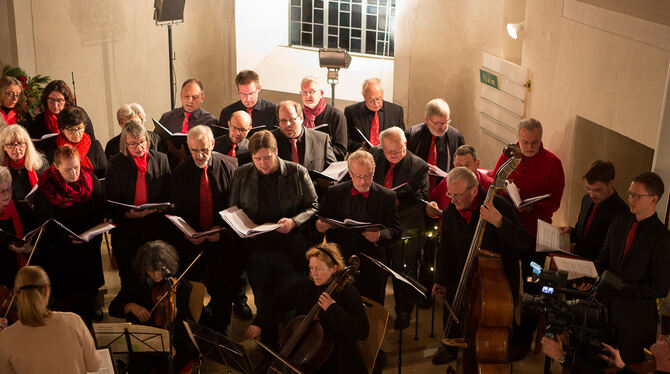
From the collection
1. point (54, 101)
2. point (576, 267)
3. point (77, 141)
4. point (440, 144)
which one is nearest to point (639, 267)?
point (576, 267)

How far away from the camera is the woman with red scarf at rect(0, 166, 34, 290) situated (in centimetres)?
519

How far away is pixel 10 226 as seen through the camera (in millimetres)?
5328

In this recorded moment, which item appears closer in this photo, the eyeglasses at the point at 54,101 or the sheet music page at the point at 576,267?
the sheet music page at the point at 576,267

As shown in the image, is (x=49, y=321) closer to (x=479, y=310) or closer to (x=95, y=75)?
(x=479, y=310)

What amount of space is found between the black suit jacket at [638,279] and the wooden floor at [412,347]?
1.03 metres

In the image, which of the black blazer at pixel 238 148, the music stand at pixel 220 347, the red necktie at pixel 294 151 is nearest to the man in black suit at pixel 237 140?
the black blazer at pixel 238 148

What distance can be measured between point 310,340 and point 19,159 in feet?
9.90

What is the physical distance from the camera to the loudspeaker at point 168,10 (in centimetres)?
885

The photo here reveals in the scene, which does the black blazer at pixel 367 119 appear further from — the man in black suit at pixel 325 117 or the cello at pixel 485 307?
the cello at pixel 485 307

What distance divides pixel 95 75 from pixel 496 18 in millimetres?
5070

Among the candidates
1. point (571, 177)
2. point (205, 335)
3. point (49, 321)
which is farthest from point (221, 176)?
point (571, 177)

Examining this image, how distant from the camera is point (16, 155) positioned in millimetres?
5691

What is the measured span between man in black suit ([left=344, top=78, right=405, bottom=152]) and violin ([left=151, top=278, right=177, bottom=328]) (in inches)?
113

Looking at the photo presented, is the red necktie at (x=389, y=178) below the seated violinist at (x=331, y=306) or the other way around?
the other way around
